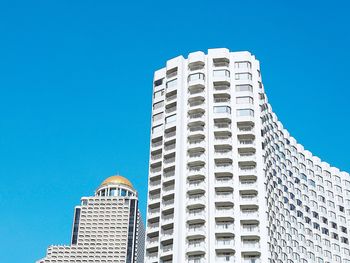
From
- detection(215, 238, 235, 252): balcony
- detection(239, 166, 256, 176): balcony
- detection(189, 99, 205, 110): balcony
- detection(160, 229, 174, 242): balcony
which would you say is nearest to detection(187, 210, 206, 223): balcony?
detection(160, 229, 174, 242): balcony

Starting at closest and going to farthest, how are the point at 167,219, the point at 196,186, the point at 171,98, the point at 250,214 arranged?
the point at 250,214 → the point at 167,219 → the point at 196,186 → the point at 171,98

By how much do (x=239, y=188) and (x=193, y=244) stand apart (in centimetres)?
1277

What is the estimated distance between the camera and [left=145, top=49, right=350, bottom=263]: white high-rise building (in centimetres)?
11894

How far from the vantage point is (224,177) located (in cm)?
12519

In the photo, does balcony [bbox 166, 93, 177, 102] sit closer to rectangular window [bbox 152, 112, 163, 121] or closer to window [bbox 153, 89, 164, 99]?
window [bbox 153, 89, 164, 99]

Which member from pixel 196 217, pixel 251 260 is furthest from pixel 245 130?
pixel 251 260

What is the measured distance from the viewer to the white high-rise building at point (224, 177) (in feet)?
390

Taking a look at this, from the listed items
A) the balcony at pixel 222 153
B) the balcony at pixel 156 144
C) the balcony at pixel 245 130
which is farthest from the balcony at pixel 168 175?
the balcony at pixel 245 130

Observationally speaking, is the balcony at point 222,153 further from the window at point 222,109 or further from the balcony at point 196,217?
the balcony at point 196,217

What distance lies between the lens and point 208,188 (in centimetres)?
12375

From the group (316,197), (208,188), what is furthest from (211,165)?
(316,197)

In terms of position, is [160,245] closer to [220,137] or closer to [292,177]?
[220,137]

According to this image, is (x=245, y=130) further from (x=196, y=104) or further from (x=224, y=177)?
(x=196, y=104)

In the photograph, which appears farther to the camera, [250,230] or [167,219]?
[167,219]
